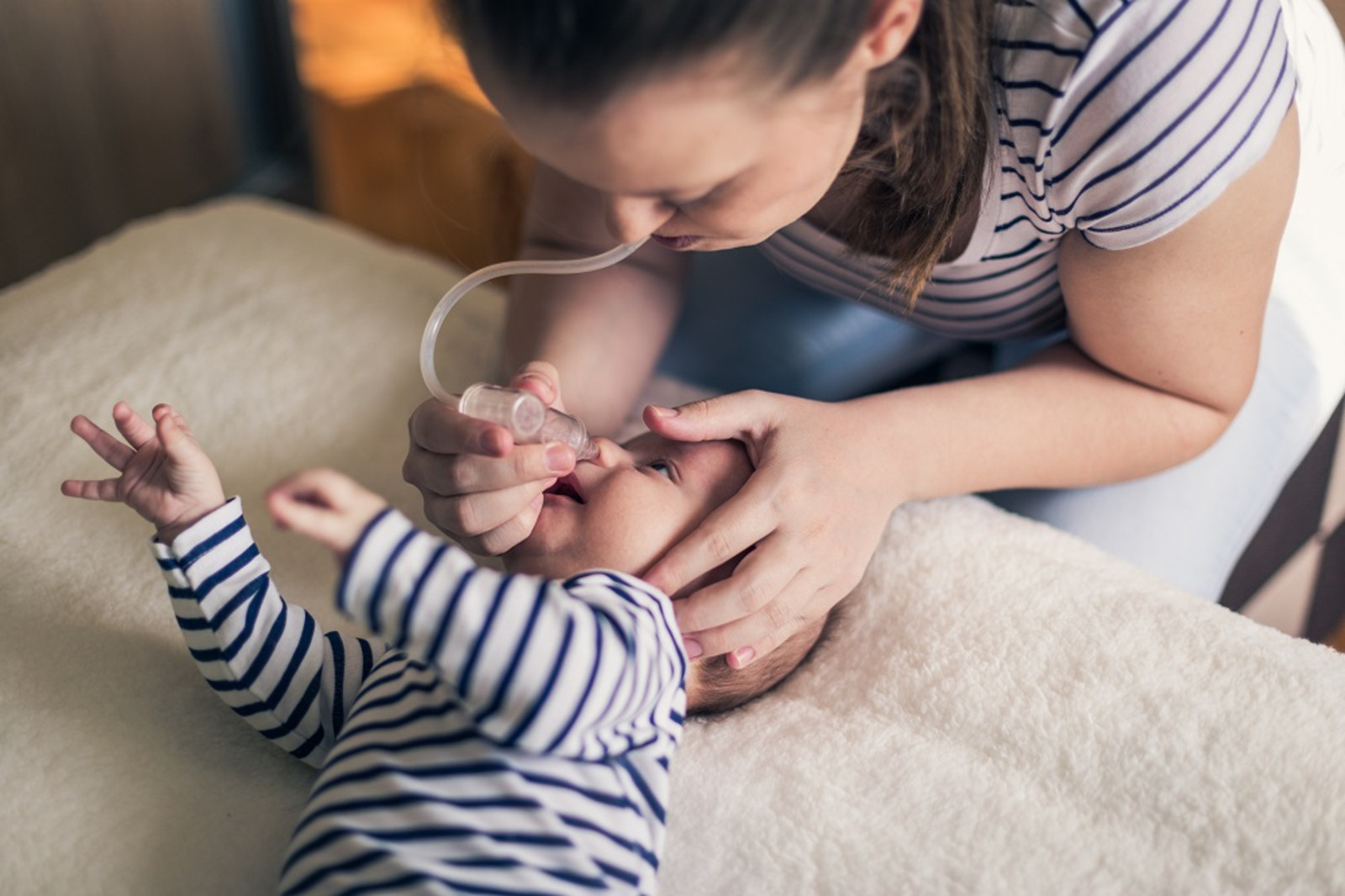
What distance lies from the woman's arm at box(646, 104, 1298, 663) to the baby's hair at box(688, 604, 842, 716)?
0.12ft

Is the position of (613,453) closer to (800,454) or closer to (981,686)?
(800,454)

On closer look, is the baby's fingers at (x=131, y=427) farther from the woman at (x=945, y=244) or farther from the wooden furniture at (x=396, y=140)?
the wooden furniture at (x=396, y=140)

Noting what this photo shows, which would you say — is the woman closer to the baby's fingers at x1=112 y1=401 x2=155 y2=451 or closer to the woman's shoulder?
the woman's shoulder

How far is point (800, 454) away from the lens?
858 mm

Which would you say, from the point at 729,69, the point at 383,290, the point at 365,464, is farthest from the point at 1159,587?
the point at 383,290

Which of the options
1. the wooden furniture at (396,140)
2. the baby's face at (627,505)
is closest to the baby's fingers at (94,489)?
the baby's face at (627,505)

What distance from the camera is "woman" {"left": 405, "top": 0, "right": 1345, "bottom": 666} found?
0.63 meters

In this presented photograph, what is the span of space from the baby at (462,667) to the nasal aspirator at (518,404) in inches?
1.4

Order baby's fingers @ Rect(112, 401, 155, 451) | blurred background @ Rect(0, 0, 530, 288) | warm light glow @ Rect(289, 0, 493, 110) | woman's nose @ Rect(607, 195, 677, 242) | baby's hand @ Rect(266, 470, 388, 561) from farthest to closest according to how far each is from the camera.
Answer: warm light glow @ Rect(289, 0, 493, 110), blurred background @ Rect(0, 0, 530, 288), baby's fingers @ Rect(112, 401, 155, 451), woman's nose @ Rect(607, 195, 677, 242), baby's hand @ Rect(266, 470, 388, 561)

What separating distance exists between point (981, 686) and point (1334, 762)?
230mm

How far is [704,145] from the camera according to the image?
638 mm

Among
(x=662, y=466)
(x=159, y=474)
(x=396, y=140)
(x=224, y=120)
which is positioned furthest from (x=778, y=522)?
(x=224, y=120)

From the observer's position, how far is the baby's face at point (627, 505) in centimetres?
83

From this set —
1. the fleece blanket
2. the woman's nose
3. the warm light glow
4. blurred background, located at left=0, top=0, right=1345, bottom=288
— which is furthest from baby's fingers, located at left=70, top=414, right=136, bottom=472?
the warm light glow
